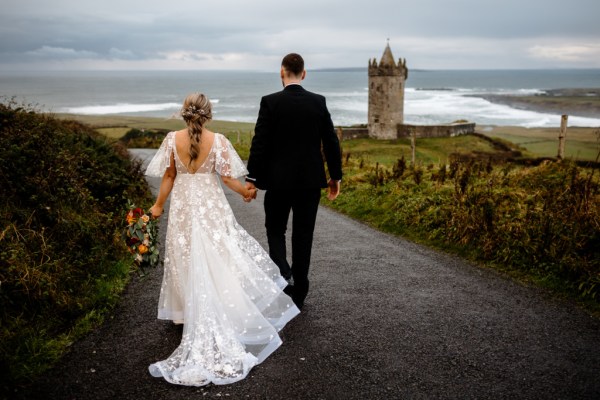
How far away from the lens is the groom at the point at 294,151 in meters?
4.92

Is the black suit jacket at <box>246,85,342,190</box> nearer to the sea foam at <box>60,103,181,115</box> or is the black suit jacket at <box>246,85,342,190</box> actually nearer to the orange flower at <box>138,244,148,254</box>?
the orange flower at <box>138,244,148,254</box>

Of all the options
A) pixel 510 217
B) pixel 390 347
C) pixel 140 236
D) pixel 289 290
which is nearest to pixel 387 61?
pixel 510 217

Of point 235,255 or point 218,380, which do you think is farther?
point 235,255

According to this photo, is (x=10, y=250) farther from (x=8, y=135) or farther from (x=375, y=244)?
(x=375, y=244)

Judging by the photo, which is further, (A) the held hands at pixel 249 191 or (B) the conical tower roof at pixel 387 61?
(B) the conical tower roof at pixel 387 61

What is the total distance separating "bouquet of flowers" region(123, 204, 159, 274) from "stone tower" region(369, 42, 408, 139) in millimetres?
51391

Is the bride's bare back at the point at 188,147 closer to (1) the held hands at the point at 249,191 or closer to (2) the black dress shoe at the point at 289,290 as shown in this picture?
(1) the held hands at the point at 249,191

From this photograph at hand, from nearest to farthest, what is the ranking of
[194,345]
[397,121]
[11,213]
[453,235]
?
[194,345] → [11,213] → [453,235] → [397,121]

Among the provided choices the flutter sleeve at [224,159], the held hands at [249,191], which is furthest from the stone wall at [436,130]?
the flutter sleeve at [224,159]

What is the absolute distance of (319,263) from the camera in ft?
24.0

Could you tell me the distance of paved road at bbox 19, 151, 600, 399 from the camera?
152 inches

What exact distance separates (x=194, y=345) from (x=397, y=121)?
176 feet

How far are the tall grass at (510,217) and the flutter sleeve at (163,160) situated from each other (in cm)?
518

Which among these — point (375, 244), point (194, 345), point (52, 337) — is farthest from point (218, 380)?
point (375, 244)
